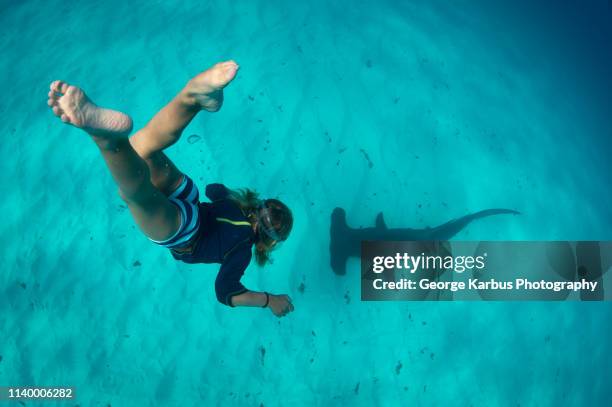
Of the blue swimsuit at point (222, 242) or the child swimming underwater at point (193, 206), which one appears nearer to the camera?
the child swimming underwater at point (193, 206)

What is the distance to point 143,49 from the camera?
5.62 metres

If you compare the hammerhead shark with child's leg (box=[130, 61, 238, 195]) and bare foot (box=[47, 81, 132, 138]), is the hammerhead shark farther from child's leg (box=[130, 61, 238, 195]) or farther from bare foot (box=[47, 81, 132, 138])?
bare foot (box=[47, 81, 132, 138])

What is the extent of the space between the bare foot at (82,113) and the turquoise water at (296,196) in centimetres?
299

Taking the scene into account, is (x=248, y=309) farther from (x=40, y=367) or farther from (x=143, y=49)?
(x=143, y=49)

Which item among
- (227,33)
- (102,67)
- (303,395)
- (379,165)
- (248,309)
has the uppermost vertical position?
(227,33)

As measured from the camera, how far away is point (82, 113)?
162 cm

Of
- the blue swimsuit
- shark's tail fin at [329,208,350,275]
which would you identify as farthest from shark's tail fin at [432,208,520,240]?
the blue swimsuit

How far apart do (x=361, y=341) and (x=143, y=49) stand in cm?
533

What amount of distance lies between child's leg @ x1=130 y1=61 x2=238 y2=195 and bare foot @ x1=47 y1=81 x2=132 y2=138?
0.71 m

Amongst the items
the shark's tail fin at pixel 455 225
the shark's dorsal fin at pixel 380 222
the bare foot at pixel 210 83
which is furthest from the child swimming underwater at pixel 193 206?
the shark's tail fin at pixel 455 225

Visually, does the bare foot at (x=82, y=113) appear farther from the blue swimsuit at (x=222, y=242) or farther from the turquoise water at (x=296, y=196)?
the turquoise water at (x=296, y=196)

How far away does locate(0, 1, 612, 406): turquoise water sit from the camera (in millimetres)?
4367

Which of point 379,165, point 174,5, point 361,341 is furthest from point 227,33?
point 361,341

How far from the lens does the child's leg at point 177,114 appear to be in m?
2.26
